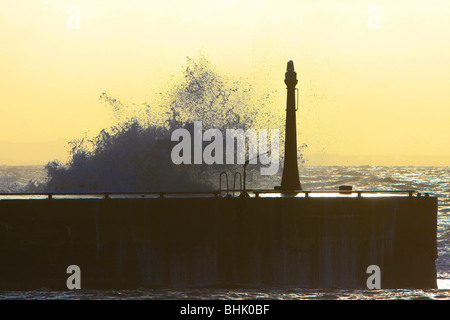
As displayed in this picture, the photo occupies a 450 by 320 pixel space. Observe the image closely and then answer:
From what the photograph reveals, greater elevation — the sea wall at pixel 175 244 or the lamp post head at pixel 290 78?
the lamp post head at pixel 290 78

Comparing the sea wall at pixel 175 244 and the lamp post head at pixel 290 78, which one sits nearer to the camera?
the sea wall at pixel 175 244

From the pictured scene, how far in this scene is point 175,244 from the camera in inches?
819

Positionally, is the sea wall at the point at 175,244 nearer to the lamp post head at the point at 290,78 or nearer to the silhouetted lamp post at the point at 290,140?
the silhouetted lamp post at the point at 290,140

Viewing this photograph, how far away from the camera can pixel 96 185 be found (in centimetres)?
3497

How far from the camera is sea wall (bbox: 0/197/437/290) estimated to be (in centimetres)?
2070

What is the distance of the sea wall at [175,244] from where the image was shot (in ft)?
67.9

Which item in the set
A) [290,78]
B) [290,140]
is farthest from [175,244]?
[290,78]

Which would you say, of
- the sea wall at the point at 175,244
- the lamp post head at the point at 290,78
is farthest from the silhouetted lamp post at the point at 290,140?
the sea wall at the point at 175,244

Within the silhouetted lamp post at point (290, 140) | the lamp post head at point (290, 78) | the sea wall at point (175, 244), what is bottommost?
the sea wall at point (175, 244)

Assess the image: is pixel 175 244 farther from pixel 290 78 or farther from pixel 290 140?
pixel 290 78

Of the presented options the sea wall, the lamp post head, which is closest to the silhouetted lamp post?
the lamp post head
